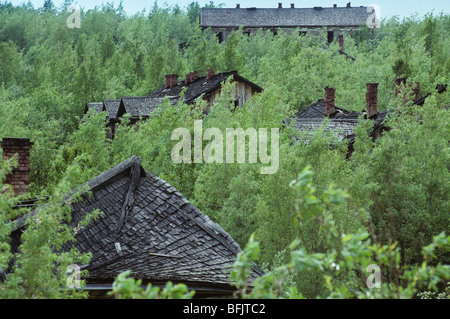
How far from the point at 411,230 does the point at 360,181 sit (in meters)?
3.14

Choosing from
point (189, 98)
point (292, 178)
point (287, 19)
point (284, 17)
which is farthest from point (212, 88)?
point (284, 17)

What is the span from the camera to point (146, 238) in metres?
11.8

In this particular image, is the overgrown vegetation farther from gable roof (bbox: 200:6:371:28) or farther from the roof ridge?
gable roof (bbox: 200:6:371:28)

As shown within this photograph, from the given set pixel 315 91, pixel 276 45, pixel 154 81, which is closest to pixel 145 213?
pixel 315 91

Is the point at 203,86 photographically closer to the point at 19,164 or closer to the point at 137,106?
the point at 137,106

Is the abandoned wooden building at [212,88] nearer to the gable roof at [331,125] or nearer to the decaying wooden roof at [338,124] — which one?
the decaying wooden roof at [338,124]

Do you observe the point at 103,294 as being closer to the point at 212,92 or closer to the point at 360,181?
the point at 360,181

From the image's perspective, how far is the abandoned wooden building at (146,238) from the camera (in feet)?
34.5

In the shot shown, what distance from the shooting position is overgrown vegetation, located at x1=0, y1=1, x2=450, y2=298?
570cm

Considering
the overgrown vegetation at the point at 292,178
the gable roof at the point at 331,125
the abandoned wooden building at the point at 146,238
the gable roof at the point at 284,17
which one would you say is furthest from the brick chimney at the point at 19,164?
the gable roof at the point at 284,17

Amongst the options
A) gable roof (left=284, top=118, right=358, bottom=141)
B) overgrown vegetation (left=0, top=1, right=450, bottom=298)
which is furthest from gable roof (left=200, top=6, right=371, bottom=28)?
gable roof (left=284, top=118, right=358, bottom=141)

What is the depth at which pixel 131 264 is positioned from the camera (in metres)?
10.8

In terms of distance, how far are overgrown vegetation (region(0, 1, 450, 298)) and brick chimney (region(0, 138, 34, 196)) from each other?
1.13m

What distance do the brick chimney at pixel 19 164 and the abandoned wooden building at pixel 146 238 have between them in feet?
7.21
